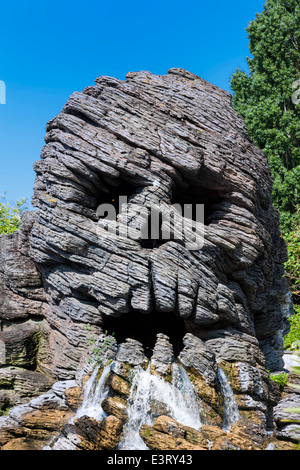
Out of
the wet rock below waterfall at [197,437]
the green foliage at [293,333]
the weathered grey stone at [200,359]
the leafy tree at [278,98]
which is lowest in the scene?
the wet rock below waterfall at [197,437]

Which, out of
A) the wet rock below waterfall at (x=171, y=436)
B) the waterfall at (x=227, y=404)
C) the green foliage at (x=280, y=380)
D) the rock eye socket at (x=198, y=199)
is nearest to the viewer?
the wet rock below waterfall at (x=171, y=436)

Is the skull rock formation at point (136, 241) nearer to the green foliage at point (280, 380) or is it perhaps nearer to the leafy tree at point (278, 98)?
the green foliage at point (280, 380)

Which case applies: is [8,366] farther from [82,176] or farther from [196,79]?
[196,79]

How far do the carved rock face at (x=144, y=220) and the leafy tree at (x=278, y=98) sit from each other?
14.6 meters

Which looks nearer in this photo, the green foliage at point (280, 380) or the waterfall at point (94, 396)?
the waterfall at point (94, 396)

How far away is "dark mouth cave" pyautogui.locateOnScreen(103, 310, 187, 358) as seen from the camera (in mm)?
13859

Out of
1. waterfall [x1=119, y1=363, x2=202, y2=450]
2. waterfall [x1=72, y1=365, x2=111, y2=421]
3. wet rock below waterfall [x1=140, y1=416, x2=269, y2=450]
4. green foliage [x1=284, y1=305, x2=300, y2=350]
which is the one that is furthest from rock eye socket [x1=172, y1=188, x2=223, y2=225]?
green foliage [x1=284, y1=305, x2=300, y2=350]

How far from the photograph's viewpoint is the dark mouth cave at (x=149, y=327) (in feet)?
45.5

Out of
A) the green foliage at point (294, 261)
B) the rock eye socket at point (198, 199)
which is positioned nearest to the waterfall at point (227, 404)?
the rock eye socket at point (198, 199)

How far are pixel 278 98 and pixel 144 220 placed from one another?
20.0m

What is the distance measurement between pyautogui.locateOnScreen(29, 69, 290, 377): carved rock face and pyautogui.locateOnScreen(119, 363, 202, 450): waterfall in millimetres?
1749

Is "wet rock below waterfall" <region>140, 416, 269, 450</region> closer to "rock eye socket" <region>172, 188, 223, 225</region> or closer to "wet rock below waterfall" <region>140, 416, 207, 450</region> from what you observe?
"wet rock below waterfall" <region>140, 416, 207, 450</region>

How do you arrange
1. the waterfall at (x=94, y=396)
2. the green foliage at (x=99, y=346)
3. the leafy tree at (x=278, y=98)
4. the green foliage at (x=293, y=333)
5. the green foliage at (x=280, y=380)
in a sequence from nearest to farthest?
the waterfall at (x=94, y=396), the green foliage at (x=99, y=346), the green foliage at (x=280, y=380), the green foliage at (x=293, y=333), the leafy tree at (x=278, y=98)

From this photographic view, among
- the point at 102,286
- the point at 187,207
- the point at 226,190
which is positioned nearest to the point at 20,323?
the point at 102,286
